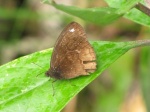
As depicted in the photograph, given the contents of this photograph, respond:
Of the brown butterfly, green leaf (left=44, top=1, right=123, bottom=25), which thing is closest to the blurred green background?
the brown butterfly

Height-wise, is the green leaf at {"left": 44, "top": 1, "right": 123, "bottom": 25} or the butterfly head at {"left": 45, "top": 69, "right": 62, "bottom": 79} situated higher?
the green leaf at {"left": 44, "top": 1, "right": 123, "bottom": 25}

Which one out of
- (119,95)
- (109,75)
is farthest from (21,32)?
(119,95)

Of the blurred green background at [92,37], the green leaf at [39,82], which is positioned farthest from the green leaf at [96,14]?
the blurred green background at [92,37]

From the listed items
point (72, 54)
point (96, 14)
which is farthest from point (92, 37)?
point (96, 14)

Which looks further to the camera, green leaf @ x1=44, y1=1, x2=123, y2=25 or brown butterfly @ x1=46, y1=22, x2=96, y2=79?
brown butterfly @ x1=46, y1=22, x2=96, y2=79

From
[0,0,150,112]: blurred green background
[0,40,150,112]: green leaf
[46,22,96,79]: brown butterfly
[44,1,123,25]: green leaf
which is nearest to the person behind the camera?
[44,1,123,25]: green leaf

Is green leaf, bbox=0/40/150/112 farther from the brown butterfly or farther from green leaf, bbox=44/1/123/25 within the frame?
green leaf, bbox=44/1/123/25
